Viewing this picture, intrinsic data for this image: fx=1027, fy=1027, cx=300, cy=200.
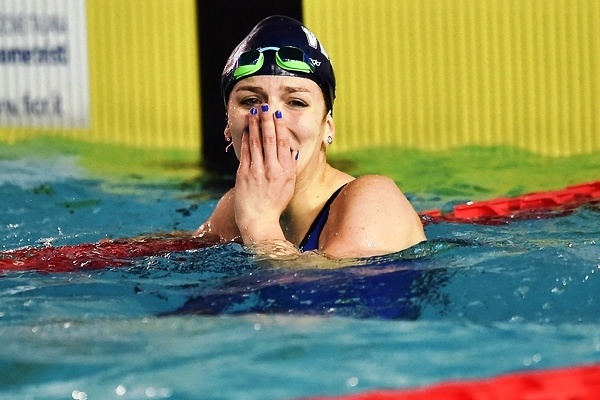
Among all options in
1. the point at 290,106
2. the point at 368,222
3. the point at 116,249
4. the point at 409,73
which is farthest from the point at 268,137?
the point at 409,73

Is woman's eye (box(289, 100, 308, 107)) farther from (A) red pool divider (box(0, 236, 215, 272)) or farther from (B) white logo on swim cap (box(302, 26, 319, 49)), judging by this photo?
(A) red pool divider (box(0, 236, 215, 272))

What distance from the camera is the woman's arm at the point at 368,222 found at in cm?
327

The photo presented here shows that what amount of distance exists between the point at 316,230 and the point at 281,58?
59 cm

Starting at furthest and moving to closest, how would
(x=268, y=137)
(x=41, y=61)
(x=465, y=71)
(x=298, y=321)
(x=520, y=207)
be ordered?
(x=41, y=61), (x=465, y=71), (x=520, y=207), (x=268, y=137), (x=298, y=321)

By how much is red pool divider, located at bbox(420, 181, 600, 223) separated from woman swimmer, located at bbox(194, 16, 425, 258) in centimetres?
120

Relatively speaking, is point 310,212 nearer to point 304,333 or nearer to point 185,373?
point 304,333

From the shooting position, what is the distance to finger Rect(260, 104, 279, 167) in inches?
128

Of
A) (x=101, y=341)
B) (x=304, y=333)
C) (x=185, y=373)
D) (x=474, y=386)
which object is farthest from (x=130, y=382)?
(x=474, y=386)

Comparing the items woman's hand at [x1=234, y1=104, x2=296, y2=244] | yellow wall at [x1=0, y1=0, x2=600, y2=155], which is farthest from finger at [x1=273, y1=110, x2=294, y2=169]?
yellow wall at [x1=0, y1=0, x2=600, y2=155]

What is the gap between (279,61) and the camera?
340 cm

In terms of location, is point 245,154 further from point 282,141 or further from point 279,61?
point 279,61

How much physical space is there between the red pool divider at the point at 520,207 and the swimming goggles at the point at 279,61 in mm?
1405

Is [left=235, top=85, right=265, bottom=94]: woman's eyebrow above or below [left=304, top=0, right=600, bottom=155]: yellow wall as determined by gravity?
above

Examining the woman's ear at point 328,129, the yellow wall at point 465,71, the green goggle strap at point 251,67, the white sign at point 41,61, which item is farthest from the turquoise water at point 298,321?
the white sign at point 41,61
